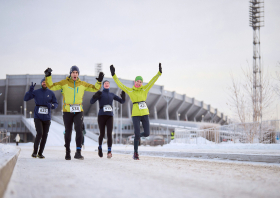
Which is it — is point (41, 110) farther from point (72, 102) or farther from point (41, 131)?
point (72, 102)

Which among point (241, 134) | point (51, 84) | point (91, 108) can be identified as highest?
point (91, 108)

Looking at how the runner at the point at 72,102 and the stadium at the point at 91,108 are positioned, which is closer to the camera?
the runner at the point at 72,102

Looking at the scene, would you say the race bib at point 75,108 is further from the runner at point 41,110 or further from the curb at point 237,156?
the curb at point 237,156

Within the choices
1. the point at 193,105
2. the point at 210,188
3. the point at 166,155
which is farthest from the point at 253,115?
the point at 193,105

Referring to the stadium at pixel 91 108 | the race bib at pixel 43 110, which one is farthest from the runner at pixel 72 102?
the stadium at pixel 91 108

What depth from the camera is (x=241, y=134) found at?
48.1 feet

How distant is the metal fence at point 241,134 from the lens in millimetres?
12061

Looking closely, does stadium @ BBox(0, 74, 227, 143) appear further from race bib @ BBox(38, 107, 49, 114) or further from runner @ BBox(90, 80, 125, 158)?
race bib @ BBox(38, 107, 49, 114)

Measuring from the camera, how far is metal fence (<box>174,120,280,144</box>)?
1206 centimetres

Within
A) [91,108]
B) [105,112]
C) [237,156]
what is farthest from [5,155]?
[91,108]


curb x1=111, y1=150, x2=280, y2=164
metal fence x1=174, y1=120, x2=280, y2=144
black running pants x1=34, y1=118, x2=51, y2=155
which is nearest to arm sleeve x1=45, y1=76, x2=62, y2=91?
black running pants x1=34, y1=118, x2=51, y2=155

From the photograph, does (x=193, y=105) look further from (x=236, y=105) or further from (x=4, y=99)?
(x=236, y=105)

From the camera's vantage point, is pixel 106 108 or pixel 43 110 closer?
pixel 43 110

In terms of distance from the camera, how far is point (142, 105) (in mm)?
6668
